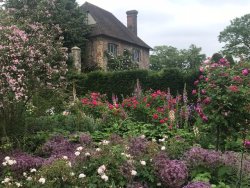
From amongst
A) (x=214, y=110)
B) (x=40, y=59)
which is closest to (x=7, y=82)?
(x=40, y=59)

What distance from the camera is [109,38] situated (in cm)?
2906

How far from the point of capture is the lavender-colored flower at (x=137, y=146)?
5.58m

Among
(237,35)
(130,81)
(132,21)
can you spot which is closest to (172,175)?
(130,81)

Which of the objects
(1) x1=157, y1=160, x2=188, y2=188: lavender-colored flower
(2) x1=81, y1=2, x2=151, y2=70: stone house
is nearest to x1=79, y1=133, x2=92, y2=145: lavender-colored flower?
(1) x1=157, y1=160, x2=188, y2=188: lavender-colored flower

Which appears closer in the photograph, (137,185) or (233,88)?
(137,185)

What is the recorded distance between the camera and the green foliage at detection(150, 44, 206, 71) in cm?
4944

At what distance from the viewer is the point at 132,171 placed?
4.86m

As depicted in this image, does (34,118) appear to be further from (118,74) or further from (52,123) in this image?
(118,74)

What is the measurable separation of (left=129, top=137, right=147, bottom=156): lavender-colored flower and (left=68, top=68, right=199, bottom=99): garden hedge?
10.2 meters

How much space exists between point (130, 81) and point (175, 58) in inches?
1299

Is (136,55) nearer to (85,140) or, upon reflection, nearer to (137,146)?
(85,140)

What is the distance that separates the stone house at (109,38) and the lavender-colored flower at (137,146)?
70.8ft

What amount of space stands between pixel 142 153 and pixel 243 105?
1.90m

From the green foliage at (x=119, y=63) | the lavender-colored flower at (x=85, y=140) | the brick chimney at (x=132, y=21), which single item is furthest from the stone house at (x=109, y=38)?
the lavender-colored flower at (x=85, y=140)
